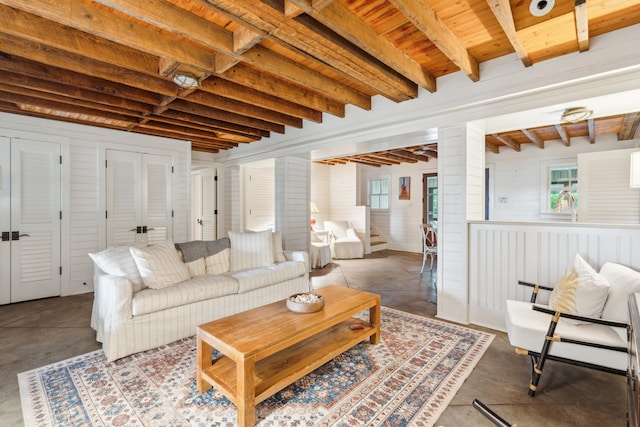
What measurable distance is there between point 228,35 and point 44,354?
305 centimetres

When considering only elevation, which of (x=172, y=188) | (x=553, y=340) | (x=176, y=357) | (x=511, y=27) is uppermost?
(x=511, y=27)

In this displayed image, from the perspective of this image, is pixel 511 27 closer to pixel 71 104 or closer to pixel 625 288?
pixel 625 288

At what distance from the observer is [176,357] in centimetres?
252

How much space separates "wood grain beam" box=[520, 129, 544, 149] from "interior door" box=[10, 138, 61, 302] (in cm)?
694

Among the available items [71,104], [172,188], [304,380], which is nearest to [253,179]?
[172,188]

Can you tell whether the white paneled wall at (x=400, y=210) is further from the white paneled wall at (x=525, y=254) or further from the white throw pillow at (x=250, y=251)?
the white throw pillow at (x=250, y=251)

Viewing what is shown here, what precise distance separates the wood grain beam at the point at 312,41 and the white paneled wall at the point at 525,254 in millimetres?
1805

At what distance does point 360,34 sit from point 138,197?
14.3 ft

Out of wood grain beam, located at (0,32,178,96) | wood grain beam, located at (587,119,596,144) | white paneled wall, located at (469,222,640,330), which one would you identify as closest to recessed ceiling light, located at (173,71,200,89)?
wood grain beam, located at (0,32,178,96)

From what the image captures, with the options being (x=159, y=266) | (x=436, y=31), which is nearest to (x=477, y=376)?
(x=436, y=31)

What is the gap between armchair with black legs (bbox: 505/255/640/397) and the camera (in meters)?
1.91

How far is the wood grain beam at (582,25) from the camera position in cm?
189

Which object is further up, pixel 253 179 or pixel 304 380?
pixel 253 179

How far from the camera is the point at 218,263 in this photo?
3654 millimetres
